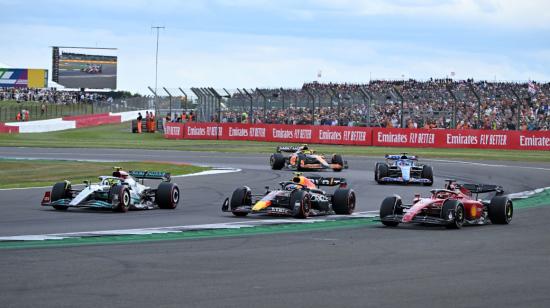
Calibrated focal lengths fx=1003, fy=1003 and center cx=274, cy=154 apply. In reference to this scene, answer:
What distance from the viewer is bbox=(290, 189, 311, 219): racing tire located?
20.4 metres

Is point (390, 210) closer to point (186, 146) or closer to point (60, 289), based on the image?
point (60, 289)

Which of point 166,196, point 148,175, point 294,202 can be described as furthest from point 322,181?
point 148,175

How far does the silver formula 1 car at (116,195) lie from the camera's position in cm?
2155

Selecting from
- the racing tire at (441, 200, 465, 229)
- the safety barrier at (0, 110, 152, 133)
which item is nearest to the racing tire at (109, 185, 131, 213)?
the racing tire at (441, 200, 465, 229)

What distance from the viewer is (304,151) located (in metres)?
38.5

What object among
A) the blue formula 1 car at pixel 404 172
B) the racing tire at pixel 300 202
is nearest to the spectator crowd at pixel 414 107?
the blue formula 1 car at pixel 404 172

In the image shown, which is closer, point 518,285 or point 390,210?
point 518,285

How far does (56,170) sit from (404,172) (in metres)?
12.9

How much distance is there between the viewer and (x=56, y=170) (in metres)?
36.4

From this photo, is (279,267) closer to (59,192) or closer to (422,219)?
(422,219)

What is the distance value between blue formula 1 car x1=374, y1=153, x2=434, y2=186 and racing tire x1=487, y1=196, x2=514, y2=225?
38.4 ft

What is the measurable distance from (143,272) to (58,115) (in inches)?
3309

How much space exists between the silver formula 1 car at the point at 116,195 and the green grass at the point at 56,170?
751 cm

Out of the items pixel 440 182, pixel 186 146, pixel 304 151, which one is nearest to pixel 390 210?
pixel 440 182
